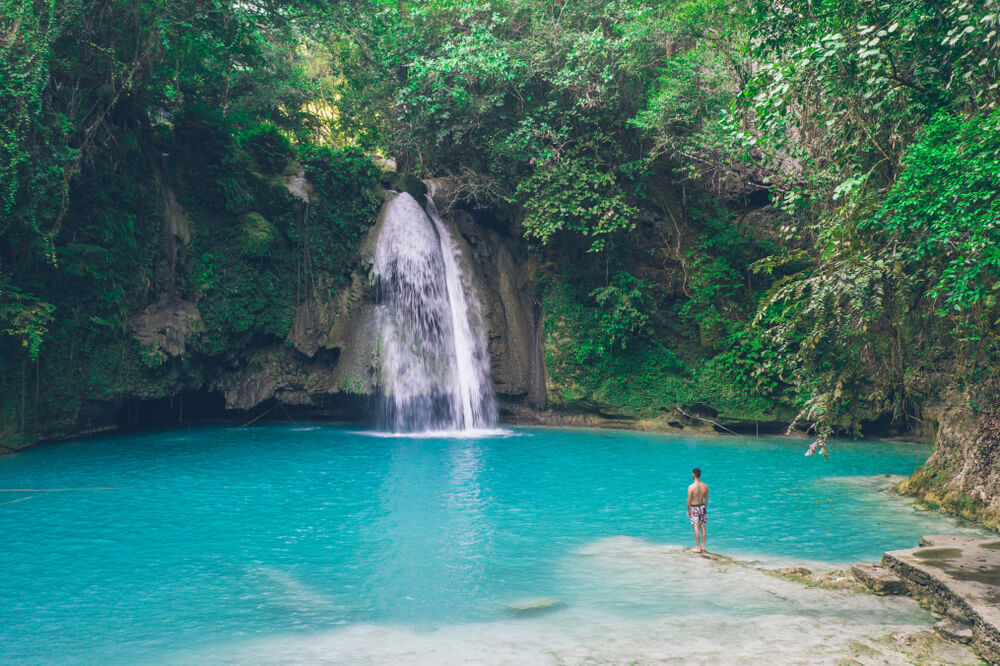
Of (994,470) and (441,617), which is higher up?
(994,470)

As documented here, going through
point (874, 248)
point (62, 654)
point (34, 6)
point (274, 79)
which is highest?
point (274, 79)

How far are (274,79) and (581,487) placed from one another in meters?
19.5

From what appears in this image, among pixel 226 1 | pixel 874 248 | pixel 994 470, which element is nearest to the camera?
pixel 874 248

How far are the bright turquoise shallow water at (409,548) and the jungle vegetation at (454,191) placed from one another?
213 cm

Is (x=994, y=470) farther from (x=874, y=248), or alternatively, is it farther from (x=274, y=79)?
(x=274, y=79)

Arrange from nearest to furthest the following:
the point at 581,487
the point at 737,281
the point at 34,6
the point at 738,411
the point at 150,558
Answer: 1. the point at 150,558
2. the point at 581,487
3. the point at 34,6
4. the point at 738,411
5. the point at 737,281

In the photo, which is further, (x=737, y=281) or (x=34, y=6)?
(x=737, y=281)

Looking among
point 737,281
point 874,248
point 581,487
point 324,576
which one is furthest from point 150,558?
point 737,281

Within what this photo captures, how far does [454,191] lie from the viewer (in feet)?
66.2

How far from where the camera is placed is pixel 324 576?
7.37 metres

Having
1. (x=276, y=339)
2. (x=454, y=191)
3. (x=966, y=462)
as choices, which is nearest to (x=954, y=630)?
(x=966, y=462)

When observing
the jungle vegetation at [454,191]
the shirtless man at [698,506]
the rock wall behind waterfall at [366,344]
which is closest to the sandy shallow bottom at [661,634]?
the shirtless man at [698,506]

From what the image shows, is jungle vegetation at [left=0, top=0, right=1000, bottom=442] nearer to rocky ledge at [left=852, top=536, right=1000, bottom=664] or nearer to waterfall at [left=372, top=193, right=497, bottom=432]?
waterfall at [left=372, top=193, right=497, bottom=432]

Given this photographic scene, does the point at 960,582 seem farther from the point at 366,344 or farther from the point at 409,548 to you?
the point at 366,344
